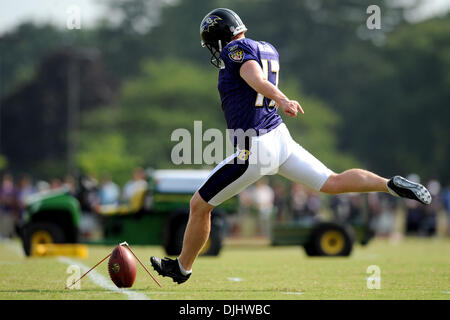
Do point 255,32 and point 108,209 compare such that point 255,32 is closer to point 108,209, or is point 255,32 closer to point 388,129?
point 388,129

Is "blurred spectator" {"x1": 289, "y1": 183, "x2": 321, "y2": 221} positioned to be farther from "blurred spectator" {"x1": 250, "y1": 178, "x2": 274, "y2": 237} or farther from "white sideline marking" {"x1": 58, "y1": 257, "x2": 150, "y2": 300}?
"white sideline marking" {"x1": 58, "y1": 257, "x2": 150, "y2": 300}

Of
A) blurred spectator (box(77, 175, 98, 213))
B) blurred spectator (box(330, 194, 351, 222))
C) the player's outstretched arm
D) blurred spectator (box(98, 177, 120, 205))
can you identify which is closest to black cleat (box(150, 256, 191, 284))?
the player's outstretched arm

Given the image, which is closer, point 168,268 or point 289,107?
point 289,107

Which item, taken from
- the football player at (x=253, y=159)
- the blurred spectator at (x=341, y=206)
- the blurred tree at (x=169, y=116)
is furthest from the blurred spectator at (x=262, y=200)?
the blurred tree at (x=169, y=116)

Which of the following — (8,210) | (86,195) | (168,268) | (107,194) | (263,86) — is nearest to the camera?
(263,86)

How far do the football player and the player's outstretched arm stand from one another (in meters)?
0.01

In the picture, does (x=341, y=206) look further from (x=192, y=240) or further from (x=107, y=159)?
(x=107, y=159)

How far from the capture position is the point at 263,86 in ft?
25.2

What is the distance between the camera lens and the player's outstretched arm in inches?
294

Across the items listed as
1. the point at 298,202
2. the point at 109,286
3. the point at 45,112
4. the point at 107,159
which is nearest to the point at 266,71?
the point at 109,286

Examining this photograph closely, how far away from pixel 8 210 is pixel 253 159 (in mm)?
20503

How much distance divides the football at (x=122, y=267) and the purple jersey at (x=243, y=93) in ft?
4.82

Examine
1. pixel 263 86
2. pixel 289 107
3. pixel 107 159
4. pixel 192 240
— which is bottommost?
pixel 192 240
